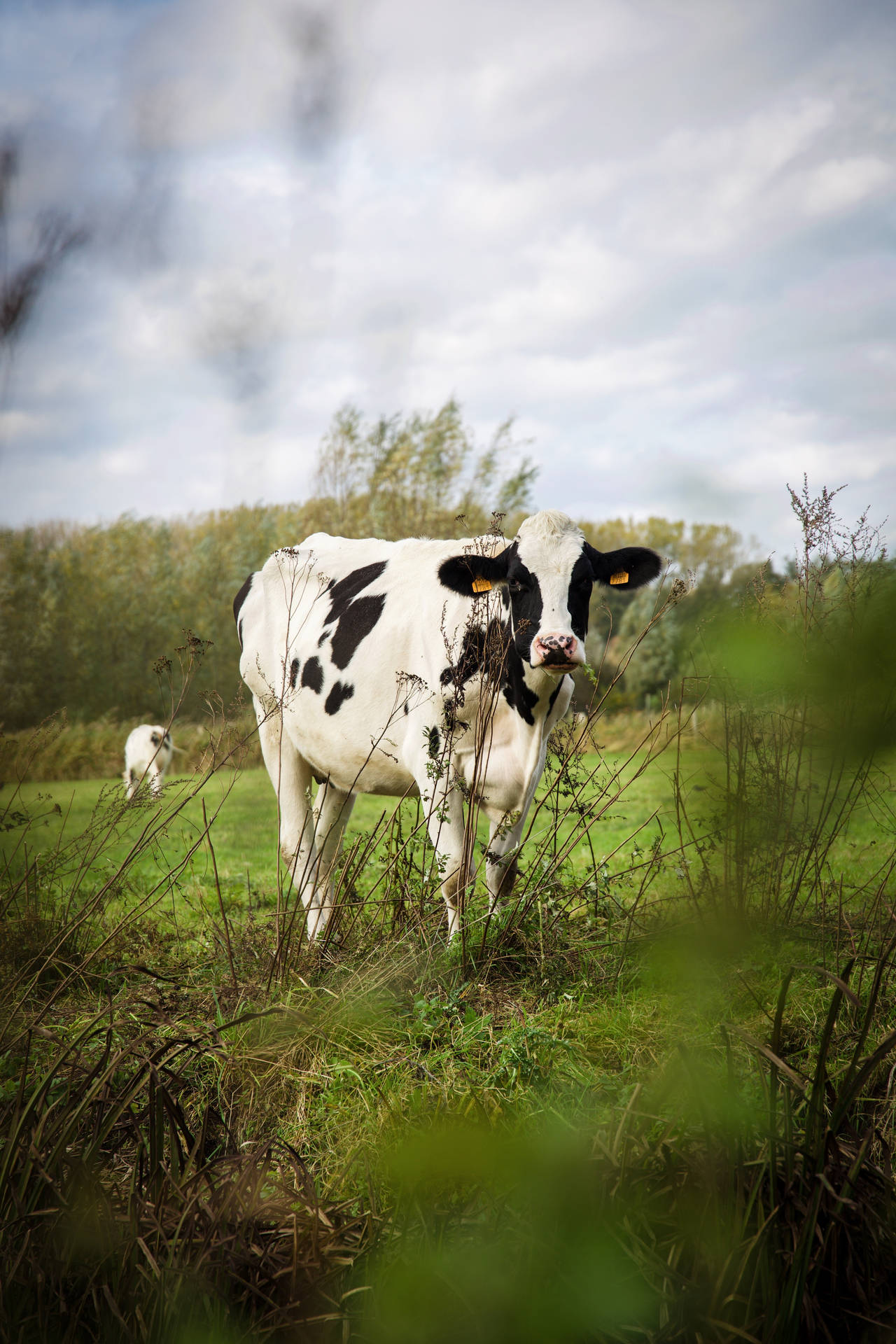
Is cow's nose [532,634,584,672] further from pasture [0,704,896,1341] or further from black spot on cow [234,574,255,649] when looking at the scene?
black spot on cow [234,574,255,649]

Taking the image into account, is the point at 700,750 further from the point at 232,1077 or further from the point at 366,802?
the point at 366,802

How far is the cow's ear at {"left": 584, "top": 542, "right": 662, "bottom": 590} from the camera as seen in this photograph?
14.2ft

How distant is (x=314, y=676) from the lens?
504 cm

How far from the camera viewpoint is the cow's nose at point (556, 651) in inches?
137

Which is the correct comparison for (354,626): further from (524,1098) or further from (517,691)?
(524,1098)

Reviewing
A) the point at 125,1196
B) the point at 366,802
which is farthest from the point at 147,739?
the point at 125,1196

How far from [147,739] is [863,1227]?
1174 centimetres

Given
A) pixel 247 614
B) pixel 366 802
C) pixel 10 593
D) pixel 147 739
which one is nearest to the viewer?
pixel 247 614

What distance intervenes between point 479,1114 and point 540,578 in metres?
2.31

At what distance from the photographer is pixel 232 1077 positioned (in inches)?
108

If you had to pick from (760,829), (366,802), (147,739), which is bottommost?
(366,802)

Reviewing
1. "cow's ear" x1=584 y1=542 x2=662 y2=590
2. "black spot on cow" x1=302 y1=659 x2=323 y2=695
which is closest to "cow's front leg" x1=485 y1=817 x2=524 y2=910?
"cow's ear" x1=584 y1=542 x2=662 y2=590

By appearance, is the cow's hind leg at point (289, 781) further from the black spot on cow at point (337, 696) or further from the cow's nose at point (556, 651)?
the cow's nose at point (556, 651)

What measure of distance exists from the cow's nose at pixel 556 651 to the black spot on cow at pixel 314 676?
178 centimetres
